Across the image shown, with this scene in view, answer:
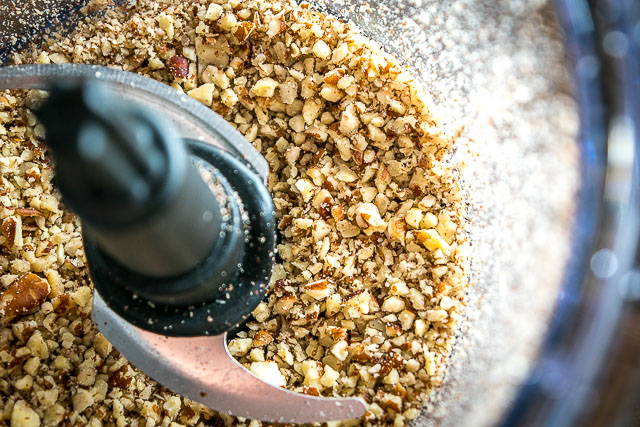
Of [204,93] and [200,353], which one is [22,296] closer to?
[200,353]

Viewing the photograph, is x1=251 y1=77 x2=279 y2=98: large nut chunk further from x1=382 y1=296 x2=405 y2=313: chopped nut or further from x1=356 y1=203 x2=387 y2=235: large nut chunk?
x1=382 y1=296 x2=405 y2=313: chopped nut

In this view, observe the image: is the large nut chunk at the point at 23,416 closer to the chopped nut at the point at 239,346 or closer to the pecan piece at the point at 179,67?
the chopped nut at the point at 239,346

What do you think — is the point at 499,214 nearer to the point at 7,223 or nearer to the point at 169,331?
the point at 169,331

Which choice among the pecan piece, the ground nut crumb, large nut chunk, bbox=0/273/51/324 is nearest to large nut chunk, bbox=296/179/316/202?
the ground nut crumb

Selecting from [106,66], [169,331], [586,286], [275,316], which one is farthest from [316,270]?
[106,66]

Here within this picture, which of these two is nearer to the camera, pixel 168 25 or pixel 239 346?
pixel 239 346

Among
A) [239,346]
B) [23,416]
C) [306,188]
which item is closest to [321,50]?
[306,188]

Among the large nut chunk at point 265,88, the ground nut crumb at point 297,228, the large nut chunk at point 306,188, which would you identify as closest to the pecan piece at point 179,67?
the ground nut crumb at point 297,228
